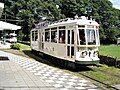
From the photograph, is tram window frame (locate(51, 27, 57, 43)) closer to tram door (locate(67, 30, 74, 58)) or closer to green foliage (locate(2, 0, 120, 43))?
tram door (locate(67, 30, 74, 58))

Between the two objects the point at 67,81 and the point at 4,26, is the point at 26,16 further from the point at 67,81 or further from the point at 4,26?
the point at 67,81

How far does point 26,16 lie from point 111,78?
37050 mm

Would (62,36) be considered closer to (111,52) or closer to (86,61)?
(86,61)

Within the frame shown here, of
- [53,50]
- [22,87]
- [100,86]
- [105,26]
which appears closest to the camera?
[22,87]

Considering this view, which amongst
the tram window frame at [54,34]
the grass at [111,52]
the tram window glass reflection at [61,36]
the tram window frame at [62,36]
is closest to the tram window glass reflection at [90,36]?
the tram window frame at [62,36]

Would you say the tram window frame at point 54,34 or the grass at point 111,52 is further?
the grass at point 111,52

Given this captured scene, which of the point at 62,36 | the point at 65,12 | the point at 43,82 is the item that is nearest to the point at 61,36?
the point at 62,36

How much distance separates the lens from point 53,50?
725 inches

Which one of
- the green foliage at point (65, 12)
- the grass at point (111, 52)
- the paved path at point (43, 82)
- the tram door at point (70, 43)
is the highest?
the green foliage at point (65, 12)

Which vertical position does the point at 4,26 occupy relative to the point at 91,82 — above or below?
above

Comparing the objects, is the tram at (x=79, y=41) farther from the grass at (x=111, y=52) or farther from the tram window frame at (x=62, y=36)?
the grass at (x=111, y=52)

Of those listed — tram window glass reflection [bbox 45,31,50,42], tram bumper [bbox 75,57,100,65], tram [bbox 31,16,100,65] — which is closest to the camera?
tram bumper [bbox 75,57,100,65]

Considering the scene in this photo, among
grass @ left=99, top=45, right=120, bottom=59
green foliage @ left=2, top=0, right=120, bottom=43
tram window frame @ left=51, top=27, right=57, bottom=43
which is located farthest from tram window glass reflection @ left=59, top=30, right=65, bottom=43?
green foliage @ left=2, top=0, right=120, bottom=43

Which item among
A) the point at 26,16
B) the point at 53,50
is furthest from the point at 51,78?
the point at 26,16
